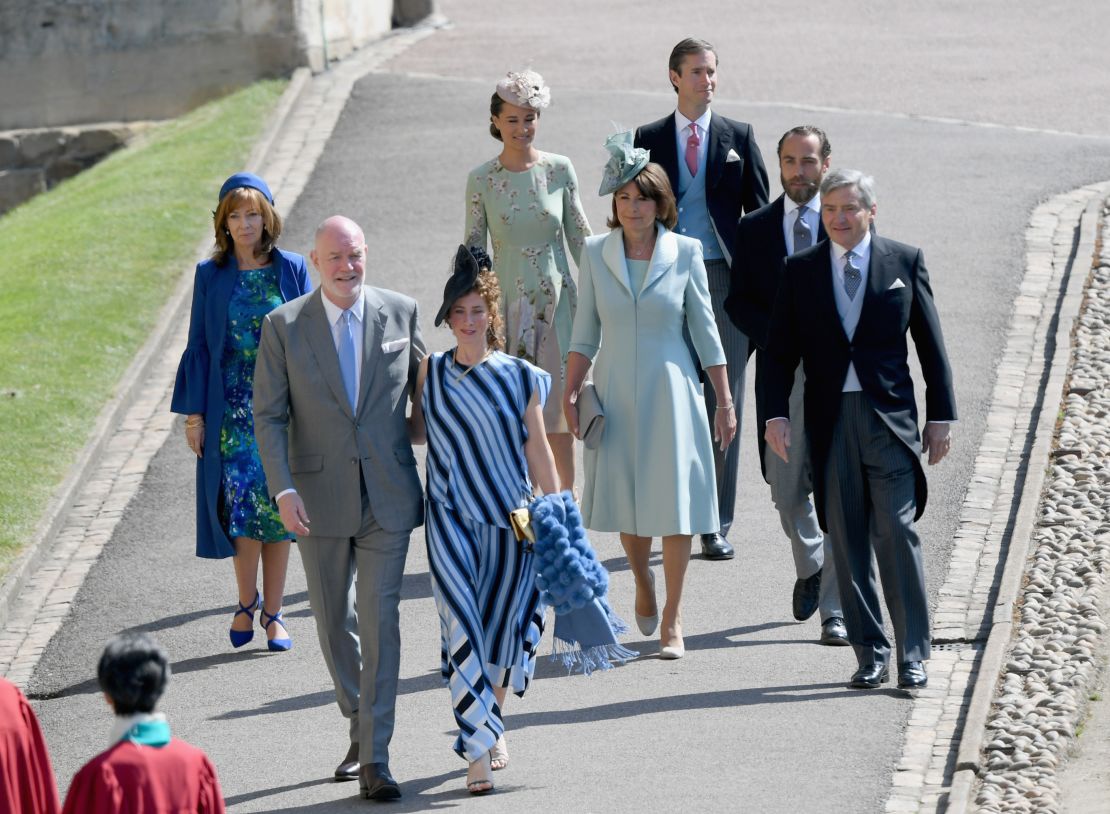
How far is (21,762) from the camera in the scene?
562 centimetres

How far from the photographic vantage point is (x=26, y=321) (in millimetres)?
15305

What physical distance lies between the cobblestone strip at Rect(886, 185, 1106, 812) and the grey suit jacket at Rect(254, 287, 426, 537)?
2164 mm

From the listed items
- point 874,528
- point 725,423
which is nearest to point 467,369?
point 725,423

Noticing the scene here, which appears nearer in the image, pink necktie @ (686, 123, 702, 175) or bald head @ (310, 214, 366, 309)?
bald head @ (310, 214, 366, 309)

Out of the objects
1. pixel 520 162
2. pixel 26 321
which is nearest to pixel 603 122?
pixel 26 321

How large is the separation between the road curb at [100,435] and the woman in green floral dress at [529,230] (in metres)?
2.87

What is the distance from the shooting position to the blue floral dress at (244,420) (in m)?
9.19

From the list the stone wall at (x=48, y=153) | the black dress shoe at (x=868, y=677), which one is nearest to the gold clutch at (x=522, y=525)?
the black dress shoe at (x=868, y=677)

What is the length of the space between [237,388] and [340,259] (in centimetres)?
194

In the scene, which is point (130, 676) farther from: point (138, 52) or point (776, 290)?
point (138, 52)

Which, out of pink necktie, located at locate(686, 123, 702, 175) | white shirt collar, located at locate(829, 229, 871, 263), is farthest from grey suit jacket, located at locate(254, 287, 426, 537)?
pink necktie, located at locate(686, 123, 702, 175)

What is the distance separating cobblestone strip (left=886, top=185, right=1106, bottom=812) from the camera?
25.1ft

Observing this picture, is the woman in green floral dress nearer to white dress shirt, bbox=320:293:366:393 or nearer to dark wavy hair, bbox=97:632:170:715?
white dress shirt, bbox=320:293:366:393

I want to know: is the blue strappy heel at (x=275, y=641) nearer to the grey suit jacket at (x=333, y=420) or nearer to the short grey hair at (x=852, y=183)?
the grey suit jacket at (x=333, y=420)
